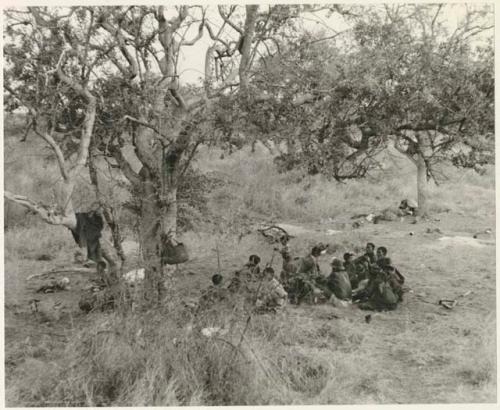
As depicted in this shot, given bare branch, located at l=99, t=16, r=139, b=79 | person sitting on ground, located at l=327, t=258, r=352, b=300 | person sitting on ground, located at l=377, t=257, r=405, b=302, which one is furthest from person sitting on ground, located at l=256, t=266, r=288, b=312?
bare branch, located at l=99, t=16, r=139, b=79

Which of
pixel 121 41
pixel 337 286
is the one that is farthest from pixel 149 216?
pixel 337 286

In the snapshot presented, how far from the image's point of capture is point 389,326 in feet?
25.8

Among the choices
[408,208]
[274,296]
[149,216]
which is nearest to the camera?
[274,296]

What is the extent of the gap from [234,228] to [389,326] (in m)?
2.58

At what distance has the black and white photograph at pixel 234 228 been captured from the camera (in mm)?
5508

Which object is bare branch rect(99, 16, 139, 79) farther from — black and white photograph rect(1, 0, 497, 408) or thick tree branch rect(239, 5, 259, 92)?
thick tree branch rect(239, 5, 259, 92)

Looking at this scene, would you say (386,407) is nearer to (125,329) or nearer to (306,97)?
(125,329)

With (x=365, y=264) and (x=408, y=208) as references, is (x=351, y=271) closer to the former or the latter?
(x=365, y=264)

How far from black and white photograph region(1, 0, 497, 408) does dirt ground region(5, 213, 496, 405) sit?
37 mm

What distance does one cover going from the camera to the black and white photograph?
5508 mm

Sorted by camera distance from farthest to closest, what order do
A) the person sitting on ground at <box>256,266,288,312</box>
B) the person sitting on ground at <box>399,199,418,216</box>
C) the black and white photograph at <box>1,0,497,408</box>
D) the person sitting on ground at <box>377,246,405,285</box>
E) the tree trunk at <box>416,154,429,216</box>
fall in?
the person sitting on ground at <box>399,199,418,216</box>, the tree trunk at <box>416,154,429,216</box>, the person sitting on ground at <box>377,246,405,285</box>, the person sitting on ground at <box>256,266,288,312</box>, the black and white photograph at <box>1,0,497,408</box>

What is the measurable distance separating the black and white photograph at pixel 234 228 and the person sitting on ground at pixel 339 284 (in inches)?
1.2

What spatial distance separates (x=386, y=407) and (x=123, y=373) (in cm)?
243

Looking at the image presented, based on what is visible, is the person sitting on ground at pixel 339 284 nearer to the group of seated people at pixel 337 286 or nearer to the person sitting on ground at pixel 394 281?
the group of seated people at pixel 337 286
